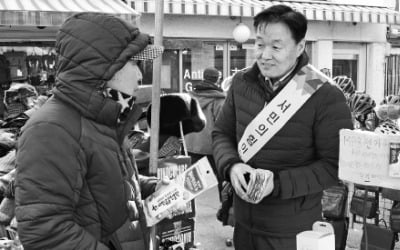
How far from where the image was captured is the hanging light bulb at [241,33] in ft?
34.1

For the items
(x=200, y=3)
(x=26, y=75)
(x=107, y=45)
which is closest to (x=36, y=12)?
(x=26, y=75)

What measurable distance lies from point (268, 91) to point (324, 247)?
3.78 feet

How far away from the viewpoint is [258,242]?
2.58 metres

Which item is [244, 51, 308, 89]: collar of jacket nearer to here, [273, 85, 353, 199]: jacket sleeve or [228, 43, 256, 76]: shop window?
[273, 85, 353, 199]: jacket sleeve

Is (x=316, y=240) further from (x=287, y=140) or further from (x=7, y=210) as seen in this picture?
(x=7, y=210)

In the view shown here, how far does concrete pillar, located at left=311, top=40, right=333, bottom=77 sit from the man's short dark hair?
384 inches

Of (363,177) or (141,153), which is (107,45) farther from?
(141,153)

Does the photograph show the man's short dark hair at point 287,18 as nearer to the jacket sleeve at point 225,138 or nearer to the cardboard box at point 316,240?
the jacket sleeve at point 225,138

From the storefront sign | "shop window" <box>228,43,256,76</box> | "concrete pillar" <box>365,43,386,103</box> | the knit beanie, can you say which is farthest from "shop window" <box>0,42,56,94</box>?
"concrete pillar" <box>365,43,386,103</box>

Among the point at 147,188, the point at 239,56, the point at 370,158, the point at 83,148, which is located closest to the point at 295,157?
the point at 370,158

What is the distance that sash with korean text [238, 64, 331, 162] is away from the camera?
2490 millimetres

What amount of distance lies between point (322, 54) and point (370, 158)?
10.4m

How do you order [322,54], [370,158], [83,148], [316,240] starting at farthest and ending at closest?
[322,54]
[370,158]
[83,148]
[316,240]

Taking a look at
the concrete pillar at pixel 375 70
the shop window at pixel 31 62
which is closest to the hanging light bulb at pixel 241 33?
the shop window at pixel 31 62
